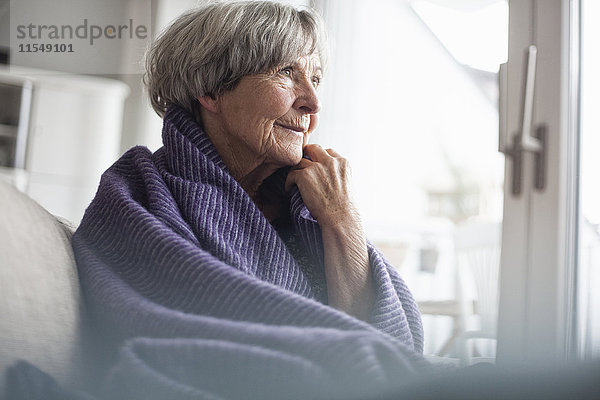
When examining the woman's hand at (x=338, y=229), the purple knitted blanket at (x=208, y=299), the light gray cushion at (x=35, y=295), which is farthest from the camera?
the woman's hand at (x=338, y=229)

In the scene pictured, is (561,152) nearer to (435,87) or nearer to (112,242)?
(112,242)

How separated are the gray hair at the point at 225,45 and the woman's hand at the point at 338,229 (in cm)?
21

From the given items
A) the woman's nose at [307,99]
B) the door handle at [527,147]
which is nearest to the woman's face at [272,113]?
the woman's nose at [307,99]

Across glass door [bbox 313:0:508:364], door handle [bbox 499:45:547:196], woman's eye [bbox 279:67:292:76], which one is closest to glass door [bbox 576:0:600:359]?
door handle [bbox 499:45:547:196]

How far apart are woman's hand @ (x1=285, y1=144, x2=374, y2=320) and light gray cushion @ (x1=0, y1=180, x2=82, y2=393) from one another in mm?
410

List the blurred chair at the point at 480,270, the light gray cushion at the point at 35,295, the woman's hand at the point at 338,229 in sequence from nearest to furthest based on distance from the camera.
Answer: the light gray cushion at the point at 35,295
the woman's hand at the point at 338,229
the blurred chair at the point at 480,270

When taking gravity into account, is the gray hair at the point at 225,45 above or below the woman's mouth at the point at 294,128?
above

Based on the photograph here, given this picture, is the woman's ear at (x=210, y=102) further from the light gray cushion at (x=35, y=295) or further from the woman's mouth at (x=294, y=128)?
the light gray cushion at (x=35, y=295)

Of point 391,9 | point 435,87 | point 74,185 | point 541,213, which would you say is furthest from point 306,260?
point 435,87

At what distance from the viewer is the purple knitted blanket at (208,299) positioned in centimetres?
61

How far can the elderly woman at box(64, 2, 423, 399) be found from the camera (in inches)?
24.6

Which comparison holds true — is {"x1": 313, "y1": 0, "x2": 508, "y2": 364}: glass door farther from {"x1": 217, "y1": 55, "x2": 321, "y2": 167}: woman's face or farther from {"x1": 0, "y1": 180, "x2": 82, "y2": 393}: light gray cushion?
{"x1": 0, "y1": 180, "x2": 82, "y2": 393}: light gray cushion

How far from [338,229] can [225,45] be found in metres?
0.38

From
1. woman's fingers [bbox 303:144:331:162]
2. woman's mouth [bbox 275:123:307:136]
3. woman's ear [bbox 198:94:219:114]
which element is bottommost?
woman's fingers [bbox 303:144:331:162]
